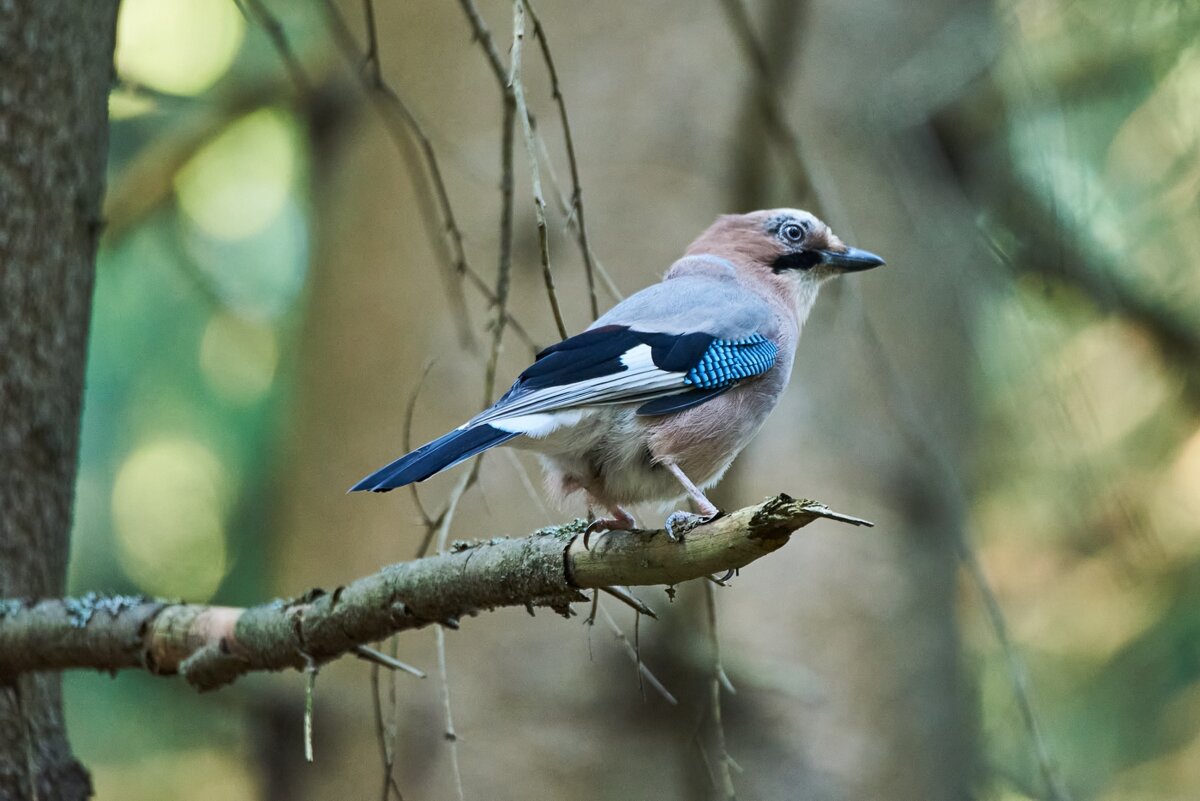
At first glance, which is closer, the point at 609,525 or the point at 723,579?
the point at 723,579

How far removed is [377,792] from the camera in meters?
4.17

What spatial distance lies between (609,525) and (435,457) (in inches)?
18.2

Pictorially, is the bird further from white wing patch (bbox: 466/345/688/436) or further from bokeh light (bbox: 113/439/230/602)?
bokeh light (bbox: 113/439/230/602)

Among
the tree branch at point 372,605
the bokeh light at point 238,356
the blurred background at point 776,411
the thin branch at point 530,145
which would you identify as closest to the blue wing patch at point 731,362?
the blurred background at point 776,411

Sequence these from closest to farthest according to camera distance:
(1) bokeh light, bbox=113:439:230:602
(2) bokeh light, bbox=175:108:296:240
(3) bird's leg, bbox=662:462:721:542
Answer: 1. (3) bird's leg, bbox=662:462:721:542
2. (1) bokeh light, bbox=113:439:230:602
3. (2) bokeh light, bbox=175:108:296:240

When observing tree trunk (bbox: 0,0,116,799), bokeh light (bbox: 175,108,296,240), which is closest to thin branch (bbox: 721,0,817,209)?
tree trunk (bbox: 0,0,116,799)

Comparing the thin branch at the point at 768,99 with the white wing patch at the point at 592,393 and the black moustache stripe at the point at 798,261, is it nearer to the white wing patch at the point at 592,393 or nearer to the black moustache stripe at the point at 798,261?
the black moustache stripe at the point at 798,261

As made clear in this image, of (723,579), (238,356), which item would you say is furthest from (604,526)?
(238,356)

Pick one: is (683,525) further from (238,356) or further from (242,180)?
(242,180)

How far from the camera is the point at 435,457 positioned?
7.74 ft

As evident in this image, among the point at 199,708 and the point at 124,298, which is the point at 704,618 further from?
the point at 124,298

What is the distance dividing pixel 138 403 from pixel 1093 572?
5.30m

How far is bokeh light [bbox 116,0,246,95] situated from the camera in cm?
622

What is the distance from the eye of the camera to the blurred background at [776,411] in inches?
157
